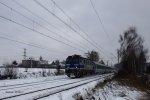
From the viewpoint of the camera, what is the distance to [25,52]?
82.8 meters

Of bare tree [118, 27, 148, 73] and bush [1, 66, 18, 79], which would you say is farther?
bare tree [118, 27, 148, 73]

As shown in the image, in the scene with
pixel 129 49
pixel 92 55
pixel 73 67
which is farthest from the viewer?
pixel 92 55

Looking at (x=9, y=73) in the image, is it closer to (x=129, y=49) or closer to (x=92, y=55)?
(x=129, y=49)

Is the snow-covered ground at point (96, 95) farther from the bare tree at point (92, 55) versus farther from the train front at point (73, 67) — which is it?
the bare tree at point (92, 55)

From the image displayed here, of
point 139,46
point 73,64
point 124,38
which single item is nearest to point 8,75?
point 73,64

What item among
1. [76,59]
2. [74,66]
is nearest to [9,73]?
[74,66]

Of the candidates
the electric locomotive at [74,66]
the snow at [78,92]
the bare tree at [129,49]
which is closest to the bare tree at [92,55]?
the bare tree at [129,49]

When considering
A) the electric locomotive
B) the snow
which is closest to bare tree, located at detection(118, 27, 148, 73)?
the electric locomotive

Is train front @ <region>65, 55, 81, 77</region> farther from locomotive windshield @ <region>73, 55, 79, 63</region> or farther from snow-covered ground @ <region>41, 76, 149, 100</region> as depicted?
snow-covered ground @ <region>41, 76, 149, 100</region>

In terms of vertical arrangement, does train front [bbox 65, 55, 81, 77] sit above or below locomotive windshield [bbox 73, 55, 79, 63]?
below

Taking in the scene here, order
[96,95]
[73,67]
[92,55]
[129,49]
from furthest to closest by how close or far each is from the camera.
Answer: [92,55] < [129,49] < [73,67] < [96,95]

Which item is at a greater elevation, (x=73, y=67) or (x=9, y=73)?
(x=73, y=67)

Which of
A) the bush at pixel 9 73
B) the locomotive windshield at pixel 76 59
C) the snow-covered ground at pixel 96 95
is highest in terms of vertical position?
the locomotive windshield at pixel 76 59

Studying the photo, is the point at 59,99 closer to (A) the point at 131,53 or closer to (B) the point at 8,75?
(B) the point at 8,75
